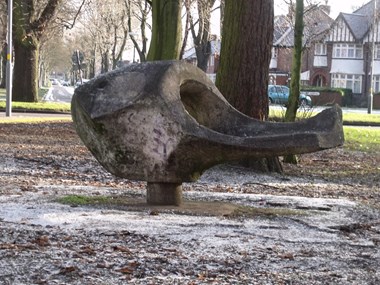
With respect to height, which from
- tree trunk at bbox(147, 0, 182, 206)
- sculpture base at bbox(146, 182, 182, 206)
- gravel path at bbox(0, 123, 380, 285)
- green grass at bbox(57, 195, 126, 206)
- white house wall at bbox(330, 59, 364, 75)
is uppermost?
white house wall at bbox(330, 59, 364, 75)

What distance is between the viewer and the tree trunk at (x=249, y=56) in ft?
47.2

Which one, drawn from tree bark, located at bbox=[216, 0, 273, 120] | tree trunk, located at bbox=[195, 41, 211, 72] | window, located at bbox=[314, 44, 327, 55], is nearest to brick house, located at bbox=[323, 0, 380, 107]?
window, located at bbox=[314, 44, 327, 55]

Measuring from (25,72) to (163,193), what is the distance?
2598 cm

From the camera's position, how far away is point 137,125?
8344 mm

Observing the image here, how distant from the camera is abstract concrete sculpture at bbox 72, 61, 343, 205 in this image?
8336 mm

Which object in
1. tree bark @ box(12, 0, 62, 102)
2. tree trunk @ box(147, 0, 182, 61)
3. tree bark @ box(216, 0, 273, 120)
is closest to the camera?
tree bark @ box(216, 0, 273, 120)

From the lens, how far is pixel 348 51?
7156 centimetres

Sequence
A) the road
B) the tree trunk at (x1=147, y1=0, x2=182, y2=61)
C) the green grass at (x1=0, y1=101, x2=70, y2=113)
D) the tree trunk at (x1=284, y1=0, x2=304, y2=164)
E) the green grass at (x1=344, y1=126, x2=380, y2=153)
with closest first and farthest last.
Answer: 1. the tree trunk at (x1=284, y1=0, x2=304, y2=164)
2. the green grass at (x1=344, y1=126, x2=380, y2=153)
3. the tree trunk at (x1=147, y1=0, x2=182, y2=61)
4. the green grass at (x1=0, y1=101, x2=70, y2=113)
5. the road

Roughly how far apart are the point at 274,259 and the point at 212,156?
7.84 ft

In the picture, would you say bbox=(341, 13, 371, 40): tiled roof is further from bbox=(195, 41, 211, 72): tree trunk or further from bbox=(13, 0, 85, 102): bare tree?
bbox=(13, 0, 85, 102): bare tree

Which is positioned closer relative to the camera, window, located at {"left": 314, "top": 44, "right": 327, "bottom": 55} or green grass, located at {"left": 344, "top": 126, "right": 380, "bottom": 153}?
green grass, located at {"left": 344, "top": 126, "right": 380, "bottom": 153}

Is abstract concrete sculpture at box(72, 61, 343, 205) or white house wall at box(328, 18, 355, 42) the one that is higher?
white house wall at box(328, 18, 355, 42)

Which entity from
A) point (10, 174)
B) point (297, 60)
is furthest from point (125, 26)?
point (10, 174)

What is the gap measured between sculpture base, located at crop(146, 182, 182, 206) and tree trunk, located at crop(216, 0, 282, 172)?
550 centimetres
